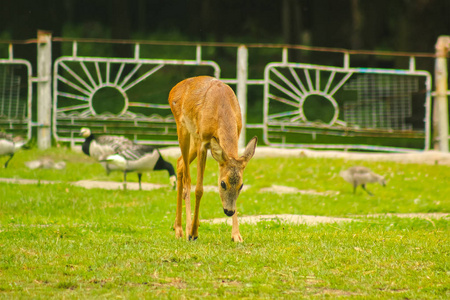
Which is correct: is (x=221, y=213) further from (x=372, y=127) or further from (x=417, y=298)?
(x=372, y=127)

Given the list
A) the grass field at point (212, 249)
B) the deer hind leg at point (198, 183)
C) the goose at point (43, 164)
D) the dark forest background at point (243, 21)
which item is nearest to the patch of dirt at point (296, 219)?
the grass field at point (212, 249)

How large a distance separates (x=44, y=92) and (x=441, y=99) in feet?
28.0

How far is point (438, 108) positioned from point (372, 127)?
1.87 meters

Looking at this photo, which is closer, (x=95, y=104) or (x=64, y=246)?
(x=64, y=246)

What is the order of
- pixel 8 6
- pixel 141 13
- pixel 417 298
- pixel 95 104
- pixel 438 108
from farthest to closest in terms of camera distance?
pixel 141 13 → pixel 8 6 → pixel 95 104 → pixel 438 108 → pixel 417 298


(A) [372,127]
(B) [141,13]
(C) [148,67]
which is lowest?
(A) [372,127]

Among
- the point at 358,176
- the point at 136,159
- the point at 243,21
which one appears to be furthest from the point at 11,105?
the point at 243,21

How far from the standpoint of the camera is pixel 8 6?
89.3ft

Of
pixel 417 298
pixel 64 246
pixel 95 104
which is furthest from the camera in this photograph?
pixel 95 104

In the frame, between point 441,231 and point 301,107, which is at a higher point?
point 301,107

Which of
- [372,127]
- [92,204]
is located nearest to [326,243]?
[92,204]

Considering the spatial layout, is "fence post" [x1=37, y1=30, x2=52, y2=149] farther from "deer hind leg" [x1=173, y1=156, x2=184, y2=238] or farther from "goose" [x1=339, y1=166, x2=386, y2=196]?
"deer hind leg" [x1=173, y1=156, x2=184, y2=238]

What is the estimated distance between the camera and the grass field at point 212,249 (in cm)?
501

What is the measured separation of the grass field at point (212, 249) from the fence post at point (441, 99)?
4057 millimetres
